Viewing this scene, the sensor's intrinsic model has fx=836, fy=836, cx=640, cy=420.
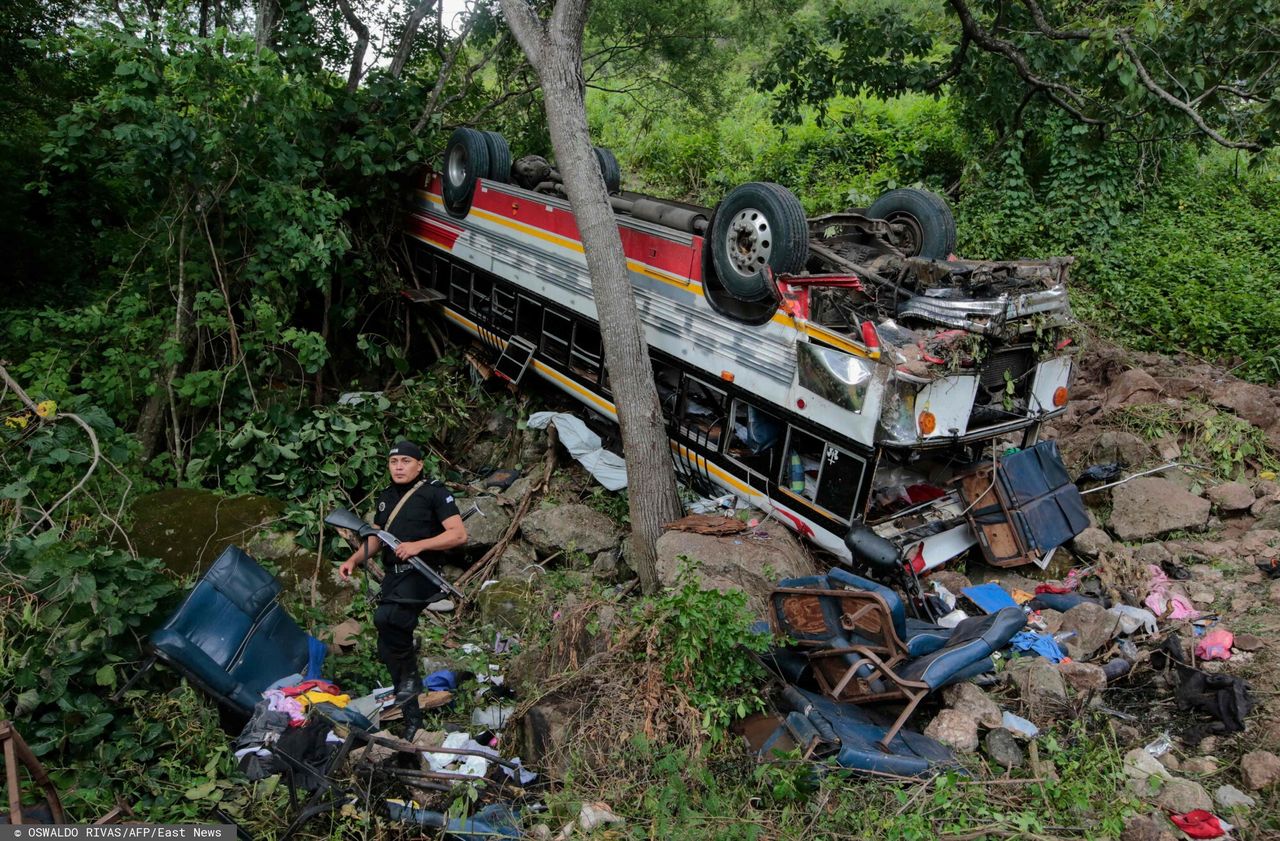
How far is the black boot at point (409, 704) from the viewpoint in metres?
4.43

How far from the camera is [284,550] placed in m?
6.28

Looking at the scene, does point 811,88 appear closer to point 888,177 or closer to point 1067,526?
point 888,177

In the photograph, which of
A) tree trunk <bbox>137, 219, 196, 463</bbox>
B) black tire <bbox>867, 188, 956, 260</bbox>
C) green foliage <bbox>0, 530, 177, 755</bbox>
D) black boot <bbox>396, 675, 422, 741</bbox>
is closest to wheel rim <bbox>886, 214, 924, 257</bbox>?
black tire <bbox>867, 188, 956, 260</bbox>

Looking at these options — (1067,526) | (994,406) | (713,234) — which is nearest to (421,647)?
(713,234)

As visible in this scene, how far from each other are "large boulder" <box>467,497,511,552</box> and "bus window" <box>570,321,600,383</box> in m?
1.41

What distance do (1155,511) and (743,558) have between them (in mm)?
3558

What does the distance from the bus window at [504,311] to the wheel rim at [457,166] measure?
1.27 metres

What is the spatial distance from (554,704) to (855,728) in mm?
1491

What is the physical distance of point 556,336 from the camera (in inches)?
310

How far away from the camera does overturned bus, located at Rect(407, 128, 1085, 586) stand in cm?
529

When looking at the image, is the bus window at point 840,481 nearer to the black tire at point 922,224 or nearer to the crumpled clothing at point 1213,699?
the crumpled clothing at point 1213,699

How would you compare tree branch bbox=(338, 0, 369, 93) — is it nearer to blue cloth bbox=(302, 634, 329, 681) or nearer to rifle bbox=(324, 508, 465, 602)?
rifle bbox=(324, 508, 465, 602)

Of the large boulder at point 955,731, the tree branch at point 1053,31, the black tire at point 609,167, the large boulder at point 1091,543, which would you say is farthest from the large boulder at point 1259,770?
the black tire at point 609,167

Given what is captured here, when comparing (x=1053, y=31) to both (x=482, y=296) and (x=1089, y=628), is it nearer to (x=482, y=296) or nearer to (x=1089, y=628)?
(x=1089, y=628)
